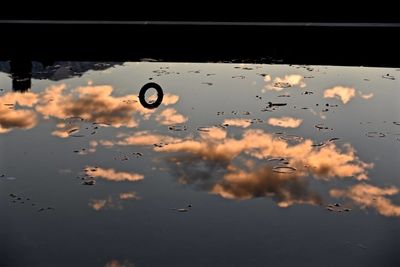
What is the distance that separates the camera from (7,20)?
791 inches

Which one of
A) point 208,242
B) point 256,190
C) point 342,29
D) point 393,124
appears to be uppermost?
point 342,29

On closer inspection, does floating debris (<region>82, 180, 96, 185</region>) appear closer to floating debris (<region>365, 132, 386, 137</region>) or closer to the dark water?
the dark water

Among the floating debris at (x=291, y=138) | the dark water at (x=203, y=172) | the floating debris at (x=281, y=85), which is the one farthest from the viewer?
the floating debris at (x=281, y=85)

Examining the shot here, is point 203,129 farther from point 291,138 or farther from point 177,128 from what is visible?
point 291,138

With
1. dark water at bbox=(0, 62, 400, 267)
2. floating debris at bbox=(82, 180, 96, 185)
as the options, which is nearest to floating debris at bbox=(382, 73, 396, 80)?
dark water at bbox=(0, 62, 400, 267)

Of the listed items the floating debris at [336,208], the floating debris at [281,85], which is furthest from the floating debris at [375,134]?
the floating debris at [281,85]

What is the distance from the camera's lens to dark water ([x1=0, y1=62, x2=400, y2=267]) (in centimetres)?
652

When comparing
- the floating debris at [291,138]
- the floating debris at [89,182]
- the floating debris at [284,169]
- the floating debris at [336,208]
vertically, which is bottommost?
the floating debris at [336,208]

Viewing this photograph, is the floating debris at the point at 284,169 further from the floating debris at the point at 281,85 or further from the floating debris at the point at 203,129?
the floating debris at the point at 281,85

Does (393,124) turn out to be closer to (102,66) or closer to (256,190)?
(256,190)

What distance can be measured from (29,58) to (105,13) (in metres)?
4.15

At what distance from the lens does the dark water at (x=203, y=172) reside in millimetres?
6523

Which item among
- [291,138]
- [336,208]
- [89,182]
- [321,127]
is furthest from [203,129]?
[336,208]

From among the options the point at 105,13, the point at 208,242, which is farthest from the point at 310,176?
the point at 105,13
